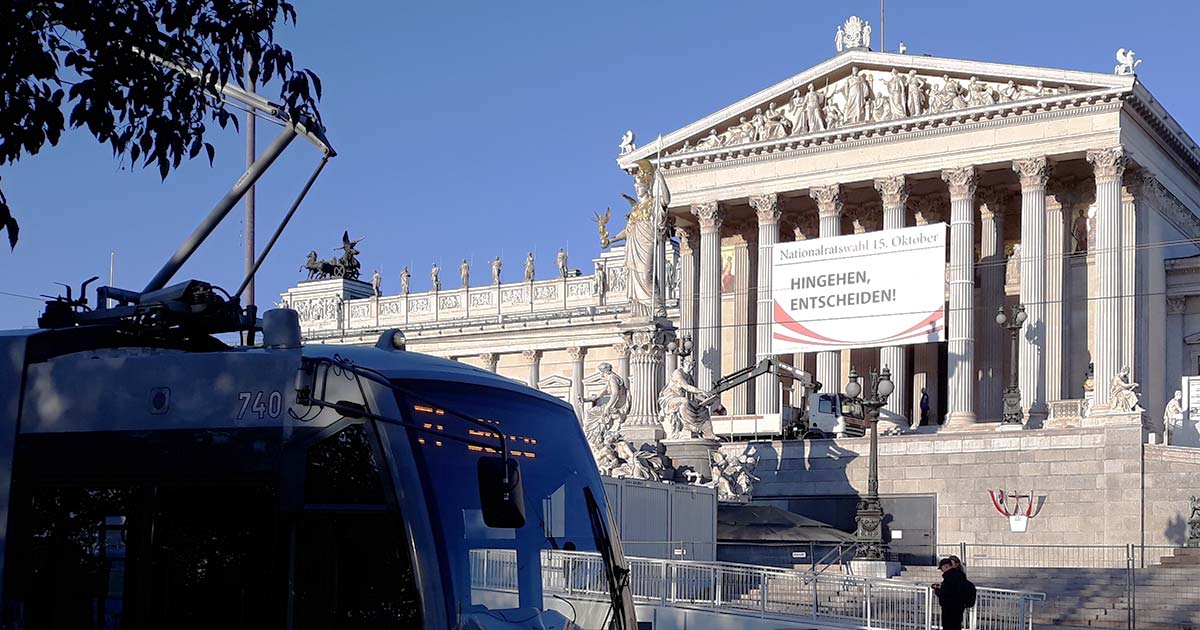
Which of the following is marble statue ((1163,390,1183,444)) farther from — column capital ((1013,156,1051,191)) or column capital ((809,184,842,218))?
column capital ((809,184,842,218))

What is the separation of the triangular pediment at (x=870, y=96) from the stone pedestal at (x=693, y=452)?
14.2 m

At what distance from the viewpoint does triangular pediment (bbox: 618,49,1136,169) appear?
46312mm

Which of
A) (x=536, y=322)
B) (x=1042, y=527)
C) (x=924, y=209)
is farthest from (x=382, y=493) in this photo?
(x=536, y=322)

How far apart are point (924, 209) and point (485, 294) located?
2914cm

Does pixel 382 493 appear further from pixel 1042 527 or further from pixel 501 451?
pixel 1042 527

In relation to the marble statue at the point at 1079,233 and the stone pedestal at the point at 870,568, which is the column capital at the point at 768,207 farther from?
the stone pedestal at the point at 870,568

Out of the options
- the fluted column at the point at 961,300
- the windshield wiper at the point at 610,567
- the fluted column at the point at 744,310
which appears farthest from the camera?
the fluted column at the point at 744,310

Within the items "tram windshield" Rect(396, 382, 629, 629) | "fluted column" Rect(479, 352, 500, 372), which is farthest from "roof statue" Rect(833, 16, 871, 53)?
"tram windshield" Rect(396, 382, 629, 629)

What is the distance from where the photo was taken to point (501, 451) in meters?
8.31

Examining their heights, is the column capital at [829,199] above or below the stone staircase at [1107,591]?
above

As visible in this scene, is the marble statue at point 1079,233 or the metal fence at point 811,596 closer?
the metal fence at point 811,596

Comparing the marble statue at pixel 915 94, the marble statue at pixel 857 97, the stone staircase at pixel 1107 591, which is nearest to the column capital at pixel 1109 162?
the marble statue at pixel 915 94

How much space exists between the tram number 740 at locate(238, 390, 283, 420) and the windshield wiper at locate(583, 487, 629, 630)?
190 cm

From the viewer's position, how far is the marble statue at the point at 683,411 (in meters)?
38.2
